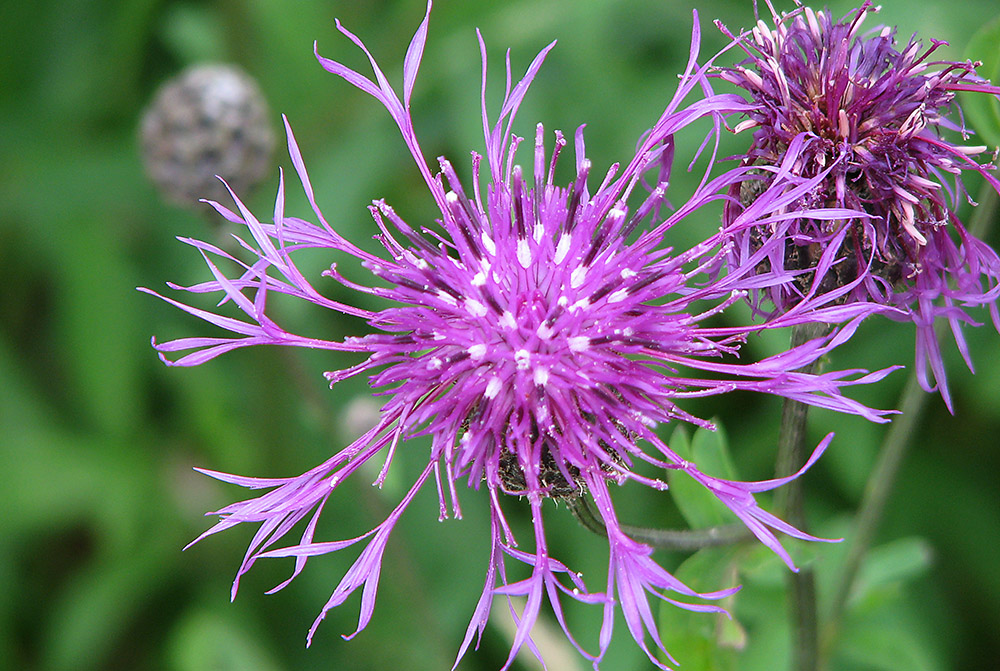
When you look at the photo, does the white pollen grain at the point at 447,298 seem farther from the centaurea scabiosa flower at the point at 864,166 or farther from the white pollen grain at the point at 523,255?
the centaurea scabiosa flower at the point at 864,166

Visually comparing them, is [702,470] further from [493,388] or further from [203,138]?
[203,138]

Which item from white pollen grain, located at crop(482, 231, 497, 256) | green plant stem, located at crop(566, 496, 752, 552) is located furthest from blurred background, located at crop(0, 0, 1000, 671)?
white pollen grain, located at crop(482, 231, 497, 256)

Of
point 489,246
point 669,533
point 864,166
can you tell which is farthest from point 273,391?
point 864,166

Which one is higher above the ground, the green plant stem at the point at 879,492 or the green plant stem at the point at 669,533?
the green plant stem at the point at 879,492

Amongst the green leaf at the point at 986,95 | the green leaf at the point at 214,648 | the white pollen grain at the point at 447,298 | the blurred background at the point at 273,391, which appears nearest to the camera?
the white pollen grain at the point at 447,298

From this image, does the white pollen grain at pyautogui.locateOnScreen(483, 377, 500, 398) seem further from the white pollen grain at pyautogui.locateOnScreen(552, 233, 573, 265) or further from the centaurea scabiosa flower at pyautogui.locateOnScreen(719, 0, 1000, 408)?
the centaurea scabiosa flower at pyautogui.locateOnScreen(719, 0, 1000, 408)

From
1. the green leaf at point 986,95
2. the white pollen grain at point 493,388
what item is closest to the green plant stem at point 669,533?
the white pollen grain at point 493,388
